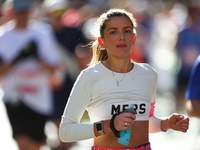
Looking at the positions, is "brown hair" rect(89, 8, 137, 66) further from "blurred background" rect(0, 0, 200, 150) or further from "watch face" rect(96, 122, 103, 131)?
"blurred background" rect(0, 0, 200, 150)

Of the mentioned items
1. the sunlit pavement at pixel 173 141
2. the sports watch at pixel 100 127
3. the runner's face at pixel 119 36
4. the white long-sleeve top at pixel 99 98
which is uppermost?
the runner's face at pixel 119 36

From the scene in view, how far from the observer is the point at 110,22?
5570 mm

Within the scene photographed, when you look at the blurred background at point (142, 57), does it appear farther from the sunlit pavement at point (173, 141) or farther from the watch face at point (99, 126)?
the watch face at point (99, 126)

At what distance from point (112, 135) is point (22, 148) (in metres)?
3.11

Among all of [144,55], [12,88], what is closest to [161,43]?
[144,55]

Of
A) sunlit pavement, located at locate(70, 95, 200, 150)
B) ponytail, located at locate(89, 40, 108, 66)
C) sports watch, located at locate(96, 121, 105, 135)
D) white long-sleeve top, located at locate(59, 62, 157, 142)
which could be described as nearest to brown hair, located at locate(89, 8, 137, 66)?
ponytail, located at locate(89, 40, 108, 66)

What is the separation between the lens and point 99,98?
5.40m

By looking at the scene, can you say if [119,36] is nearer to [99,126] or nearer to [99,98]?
[99,98]

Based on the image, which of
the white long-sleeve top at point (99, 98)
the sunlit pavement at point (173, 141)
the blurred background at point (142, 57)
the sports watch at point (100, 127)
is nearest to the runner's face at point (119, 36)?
the white long-sleeve top at point (99, 98)

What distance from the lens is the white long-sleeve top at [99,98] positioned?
Answer: 210 inches

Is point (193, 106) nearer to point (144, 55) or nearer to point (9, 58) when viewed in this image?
point (9, 58)

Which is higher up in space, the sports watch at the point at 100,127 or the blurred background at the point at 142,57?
the sports watch at the point at 100,127

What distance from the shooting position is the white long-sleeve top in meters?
5.34

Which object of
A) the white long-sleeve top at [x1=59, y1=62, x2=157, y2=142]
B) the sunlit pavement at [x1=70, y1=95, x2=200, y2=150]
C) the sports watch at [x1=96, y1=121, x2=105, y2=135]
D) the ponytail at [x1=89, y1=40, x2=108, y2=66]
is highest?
the ponytail at [x1=89, y1=40, x2=108, y2=66]
